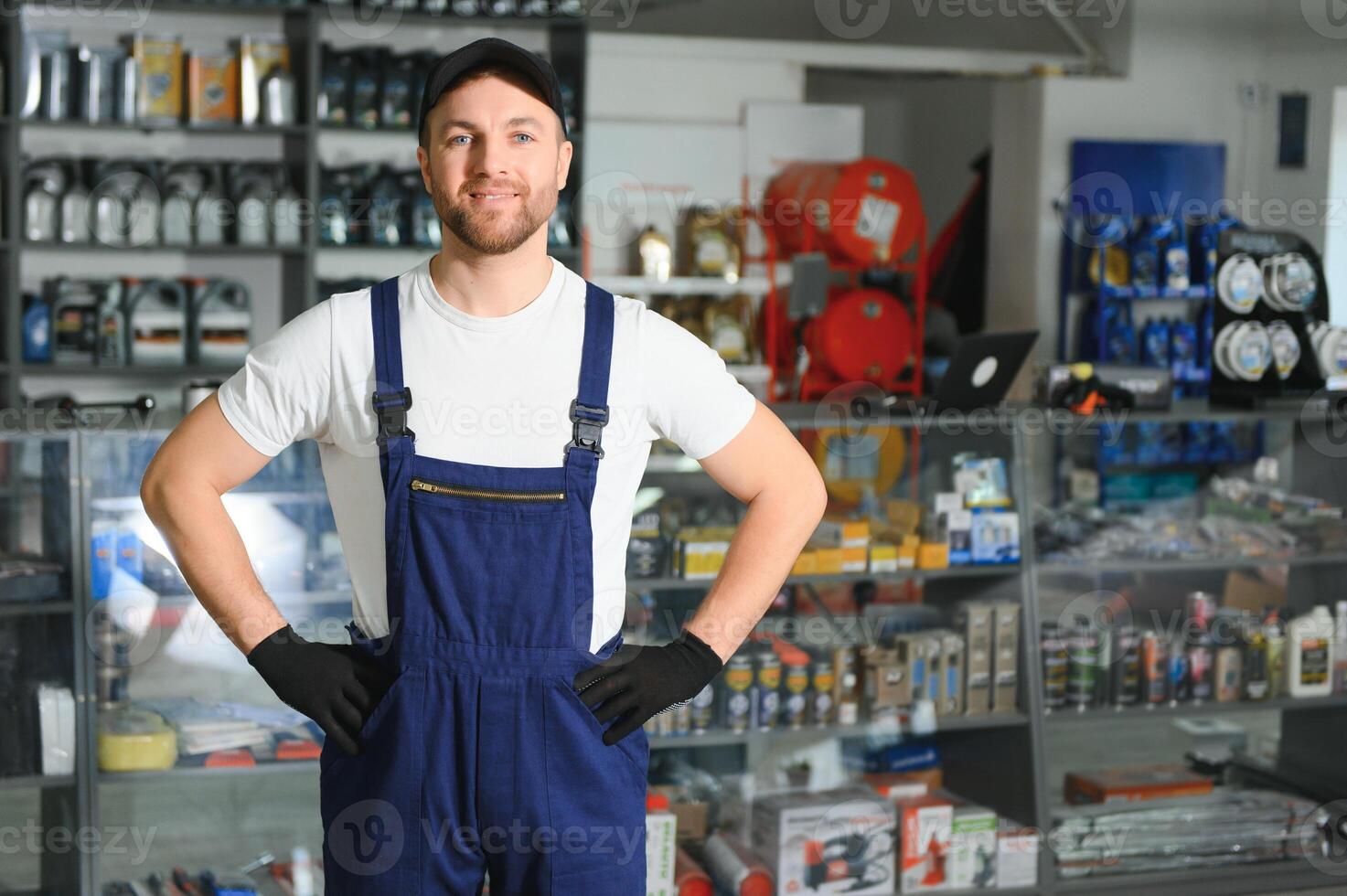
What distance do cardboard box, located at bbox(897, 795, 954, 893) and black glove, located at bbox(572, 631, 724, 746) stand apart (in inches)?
68.1

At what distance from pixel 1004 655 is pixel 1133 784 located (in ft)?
2.11

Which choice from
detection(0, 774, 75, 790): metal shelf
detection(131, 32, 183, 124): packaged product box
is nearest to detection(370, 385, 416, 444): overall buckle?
detection(0, 774, 75, 790): metal shelf

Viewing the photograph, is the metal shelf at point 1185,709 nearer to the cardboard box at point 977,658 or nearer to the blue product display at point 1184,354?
the cardboard box at point 977,658

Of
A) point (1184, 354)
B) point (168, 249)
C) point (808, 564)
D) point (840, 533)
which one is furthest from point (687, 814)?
point (1184, 354)

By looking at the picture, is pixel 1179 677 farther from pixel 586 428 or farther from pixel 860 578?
pixel 586 428

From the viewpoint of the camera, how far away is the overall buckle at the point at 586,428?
5.82ft

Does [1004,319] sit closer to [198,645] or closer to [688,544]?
[688,544]

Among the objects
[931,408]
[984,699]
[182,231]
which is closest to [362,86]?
[182,231]

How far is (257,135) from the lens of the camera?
20.1 ft

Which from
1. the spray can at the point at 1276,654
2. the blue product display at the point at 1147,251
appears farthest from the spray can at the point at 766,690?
the blue product display at the point at 1147,251

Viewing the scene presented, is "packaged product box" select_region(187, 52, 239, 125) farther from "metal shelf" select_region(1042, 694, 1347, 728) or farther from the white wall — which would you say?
the white wall

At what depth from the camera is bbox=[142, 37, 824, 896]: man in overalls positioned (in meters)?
1.75

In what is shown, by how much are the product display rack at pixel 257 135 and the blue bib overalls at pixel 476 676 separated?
14.4 ft

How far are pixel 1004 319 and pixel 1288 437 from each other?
459 centimetres
